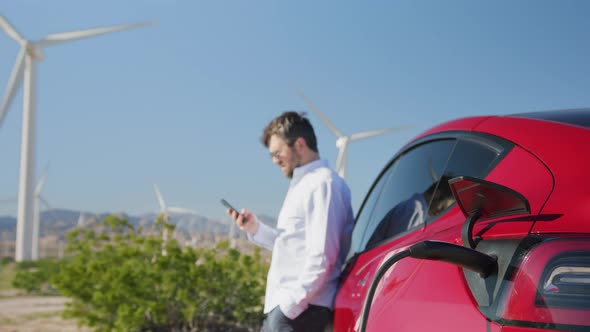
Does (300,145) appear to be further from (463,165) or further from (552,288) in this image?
(552,288)

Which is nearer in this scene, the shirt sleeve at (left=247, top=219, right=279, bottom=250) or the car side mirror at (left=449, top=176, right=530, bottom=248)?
the car side mirror at (left=449, top=176, right=530, bottom=248)

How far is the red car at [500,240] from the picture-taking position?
1.00 metres

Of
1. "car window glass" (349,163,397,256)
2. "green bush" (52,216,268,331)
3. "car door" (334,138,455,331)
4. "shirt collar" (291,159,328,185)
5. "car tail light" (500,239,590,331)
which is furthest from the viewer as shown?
"green bush" (52,216,268,331)

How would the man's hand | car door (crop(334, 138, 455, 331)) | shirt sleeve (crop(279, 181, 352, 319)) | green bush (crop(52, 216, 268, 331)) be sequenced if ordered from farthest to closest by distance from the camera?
green bush (crop(52, 216, 268, 331)), the man's hand, shirt sleeve (crop(279, 181, 352, 319)), car door (crop(334, 138, 455, 331))

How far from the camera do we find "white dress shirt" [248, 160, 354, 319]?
244 cm

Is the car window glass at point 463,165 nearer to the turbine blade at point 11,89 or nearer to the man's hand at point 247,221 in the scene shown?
the man's hand at point 247,221

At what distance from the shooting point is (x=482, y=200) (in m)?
1.25

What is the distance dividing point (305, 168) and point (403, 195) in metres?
0.71

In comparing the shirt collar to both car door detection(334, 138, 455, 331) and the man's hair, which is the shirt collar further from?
car door detection(334, 138, 455, 331)

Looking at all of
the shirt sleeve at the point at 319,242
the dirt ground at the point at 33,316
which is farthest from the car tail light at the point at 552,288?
the dirt ground at the point at 33,316

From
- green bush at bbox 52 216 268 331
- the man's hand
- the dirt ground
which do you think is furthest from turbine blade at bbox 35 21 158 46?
the man's hand

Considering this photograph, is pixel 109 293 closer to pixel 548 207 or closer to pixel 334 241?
pixel 334 241

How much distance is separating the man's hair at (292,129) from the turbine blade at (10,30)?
2512cm

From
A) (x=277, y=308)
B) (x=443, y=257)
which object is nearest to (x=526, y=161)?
(x=443, y=257)
